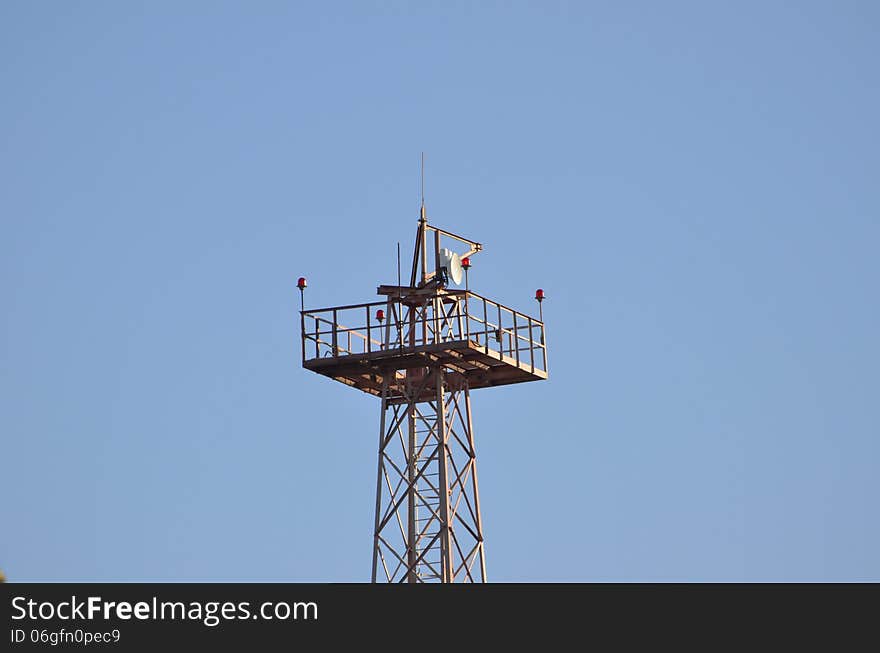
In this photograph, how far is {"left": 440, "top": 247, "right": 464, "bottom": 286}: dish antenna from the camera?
99938mm

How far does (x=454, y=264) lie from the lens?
100188 millimetres

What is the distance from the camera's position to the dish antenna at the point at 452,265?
328 ft

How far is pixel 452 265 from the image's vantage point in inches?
3939
